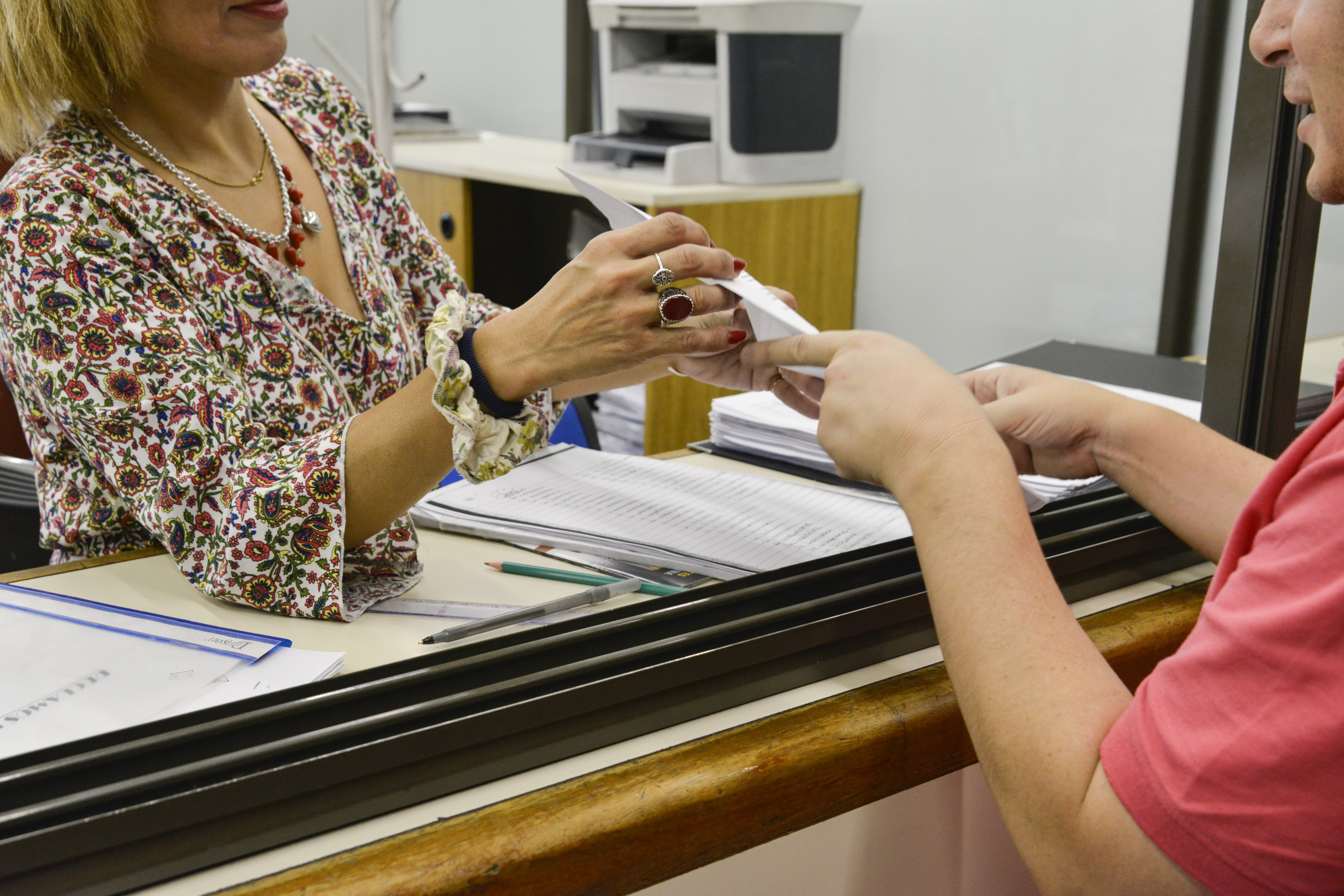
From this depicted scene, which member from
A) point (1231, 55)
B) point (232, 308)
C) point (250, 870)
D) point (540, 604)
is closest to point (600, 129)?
point (1231, 55)

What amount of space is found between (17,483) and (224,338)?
51 centimetres

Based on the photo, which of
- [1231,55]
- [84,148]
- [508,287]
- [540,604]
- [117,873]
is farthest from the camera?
[508,287]

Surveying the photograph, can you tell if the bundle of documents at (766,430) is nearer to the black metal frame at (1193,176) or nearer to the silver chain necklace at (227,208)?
the silver chain necklace at (227,208)

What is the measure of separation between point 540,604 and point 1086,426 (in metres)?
0.42

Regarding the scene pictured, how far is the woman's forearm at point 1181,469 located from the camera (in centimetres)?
82

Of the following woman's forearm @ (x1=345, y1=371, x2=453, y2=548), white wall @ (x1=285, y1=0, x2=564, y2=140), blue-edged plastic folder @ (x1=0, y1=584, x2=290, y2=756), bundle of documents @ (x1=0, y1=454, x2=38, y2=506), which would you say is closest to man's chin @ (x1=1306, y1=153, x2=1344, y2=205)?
woman's forearm @ (x1=345, y1=371, x2=453, y2=548)

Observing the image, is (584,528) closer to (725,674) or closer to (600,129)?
(725,674)

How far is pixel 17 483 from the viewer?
51.0 inches

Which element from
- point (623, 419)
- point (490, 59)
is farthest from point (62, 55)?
point (490, 59)

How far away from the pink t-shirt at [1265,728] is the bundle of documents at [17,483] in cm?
114

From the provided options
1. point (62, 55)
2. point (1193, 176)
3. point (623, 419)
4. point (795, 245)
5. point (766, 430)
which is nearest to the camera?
point (62, 55)

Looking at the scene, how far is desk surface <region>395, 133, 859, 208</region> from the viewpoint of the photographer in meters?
2.46

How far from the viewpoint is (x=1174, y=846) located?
1.71 feet

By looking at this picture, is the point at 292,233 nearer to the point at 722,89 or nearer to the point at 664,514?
the point at 664,514
